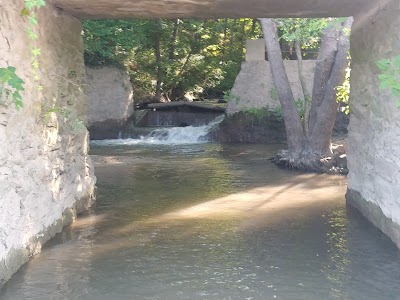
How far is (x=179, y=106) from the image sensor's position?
1922 cm

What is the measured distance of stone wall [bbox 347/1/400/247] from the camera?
16.3 ft

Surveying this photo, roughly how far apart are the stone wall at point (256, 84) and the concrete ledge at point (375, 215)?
9408mm

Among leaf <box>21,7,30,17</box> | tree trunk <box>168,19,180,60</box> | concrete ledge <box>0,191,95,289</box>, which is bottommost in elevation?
concrete ledge <box>0,191,95,289</box>

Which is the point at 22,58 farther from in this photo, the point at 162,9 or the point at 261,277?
the point at 261,277

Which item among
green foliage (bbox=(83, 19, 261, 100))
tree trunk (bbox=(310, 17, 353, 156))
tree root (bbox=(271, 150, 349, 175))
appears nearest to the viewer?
tree trunk (bbox=(310, 17, 353, 156))

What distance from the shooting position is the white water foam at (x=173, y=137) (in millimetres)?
16125

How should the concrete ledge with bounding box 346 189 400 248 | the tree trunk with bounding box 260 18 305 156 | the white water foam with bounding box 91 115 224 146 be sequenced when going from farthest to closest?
1. the white water foam with bounding box 91 115 224 146
2. the tree trunk with bounding box 260 18 305 156
3. the concrete ledge with bounding box 346 189 400 248

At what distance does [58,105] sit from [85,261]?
1.99 metres

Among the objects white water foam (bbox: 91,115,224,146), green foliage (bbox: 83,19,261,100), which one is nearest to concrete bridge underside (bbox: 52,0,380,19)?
white water foam (bbox: 91,115,224,146)

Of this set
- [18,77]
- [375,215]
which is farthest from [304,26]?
[18,77]

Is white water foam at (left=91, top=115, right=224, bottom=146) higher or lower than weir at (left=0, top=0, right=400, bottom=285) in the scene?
lower

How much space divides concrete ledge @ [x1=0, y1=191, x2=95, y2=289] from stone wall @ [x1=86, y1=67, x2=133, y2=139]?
10913 millimetres

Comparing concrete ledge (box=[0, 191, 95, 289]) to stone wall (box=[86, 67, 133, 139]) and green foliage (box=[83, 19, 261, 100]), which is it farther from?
green foliage (box=[83, 19, 261, 100])

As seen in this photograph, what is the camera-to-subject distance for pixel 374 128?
5.77 meters
